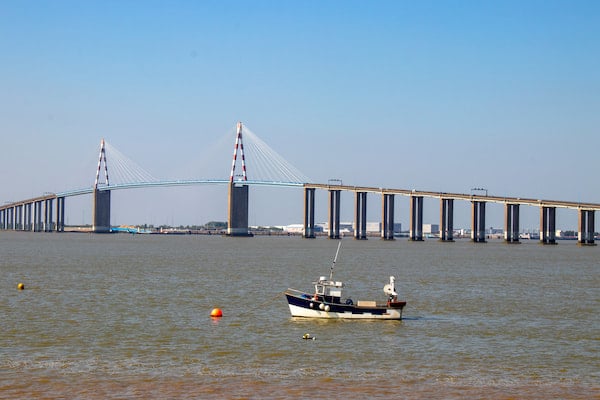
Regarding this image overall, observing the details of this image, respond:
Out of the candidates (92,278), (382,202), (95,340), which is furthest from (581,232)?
(95,340)

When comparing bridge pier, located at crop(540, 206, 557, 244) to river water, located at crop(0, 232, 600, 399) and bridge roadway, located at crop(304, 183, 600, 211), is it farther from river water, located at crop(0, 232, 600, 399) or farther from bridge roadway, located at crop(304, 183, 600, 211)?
river water, located at crop(0, 232, 600, 399)

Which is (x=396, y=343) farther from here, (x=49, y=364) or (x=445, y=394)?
(x=49, y=364)

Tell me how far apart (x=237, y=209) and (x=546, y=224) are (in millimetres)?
61937

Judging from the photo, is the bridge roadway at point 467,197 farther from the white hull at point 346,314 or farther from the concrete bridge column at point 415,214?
the white hull at point 346,314

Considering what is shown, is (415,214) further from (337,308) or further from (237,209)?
(337,308)

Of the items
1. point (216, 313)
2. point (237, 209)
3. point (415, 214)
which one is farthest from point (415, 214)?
point (216, 313)

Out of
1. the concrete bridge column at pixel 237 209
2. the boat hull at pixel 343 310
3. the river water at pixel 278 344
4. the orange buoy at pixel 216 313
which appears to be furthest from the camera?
the concrete bridge column at pixel 237 209

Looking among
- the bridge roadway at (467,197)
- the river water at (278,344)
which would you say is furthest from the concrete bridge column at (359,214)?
the river water at (278,344)

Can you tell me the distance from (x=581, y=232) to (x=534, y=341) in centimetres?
12751

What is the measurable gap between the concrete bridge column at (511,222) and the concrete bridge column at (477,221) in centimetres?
451

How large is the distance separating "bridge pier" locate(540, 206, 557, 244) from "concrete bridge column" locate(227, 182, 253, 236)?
60012mm

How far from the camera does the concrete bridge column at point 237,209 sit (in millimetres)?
186375

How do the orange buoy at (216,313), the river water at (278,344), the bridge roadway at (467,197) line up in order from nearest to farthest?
1. the river water at (278,344)
2. the orange buoy at (216,313)
3. the bridge roadway at (467,197)

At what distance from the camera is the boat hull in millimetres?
35875
